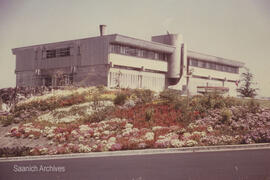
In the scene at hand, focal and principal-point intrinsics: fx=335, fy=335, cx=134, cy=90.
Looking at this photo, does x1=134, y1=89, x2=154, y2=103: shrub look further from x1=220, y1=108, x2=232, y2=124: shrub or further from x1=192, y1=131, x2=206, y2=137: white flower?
x1=192, y1=131, x2=206, y2=137: white flower

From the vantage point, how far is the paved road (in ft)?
30.6

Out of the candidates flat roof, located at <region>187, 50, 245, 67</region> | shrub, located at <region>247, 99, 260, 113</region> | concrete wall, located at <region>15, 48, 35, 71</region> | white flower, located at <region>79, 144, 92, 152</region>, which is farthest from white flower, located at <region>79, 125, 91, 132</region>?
flat roof, located at <region>187, 50, 245, 67</region>

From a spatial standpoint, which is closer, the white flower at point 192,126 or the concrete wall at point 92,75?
the white flower at point 192,126

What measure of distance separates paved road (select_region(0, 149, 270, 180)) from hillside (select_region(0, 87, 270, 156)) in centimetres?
133

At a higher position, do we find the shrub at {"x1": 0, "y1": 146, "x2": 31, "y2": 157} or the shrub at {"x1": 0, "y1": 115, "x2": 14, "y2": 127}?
the shrub at {"x1": 0, "y1": 115, "x2": 14, "y2": 127}

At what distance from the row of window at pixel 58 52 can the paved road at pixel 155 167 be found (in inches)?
993

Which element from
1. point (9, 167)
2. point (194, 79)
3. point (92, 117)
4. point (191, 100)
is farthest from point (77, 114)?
point (194, 79)

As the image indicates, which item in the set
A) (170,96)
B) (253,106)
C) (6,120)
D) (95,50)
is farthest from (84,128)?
(95,50)

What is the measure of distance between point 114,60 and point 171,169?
78.1 feet

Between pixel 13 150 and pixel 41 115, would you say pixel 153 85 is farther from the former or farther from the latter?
pixel 13 150

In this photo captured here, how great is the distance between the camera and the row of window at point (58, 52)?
118 ft

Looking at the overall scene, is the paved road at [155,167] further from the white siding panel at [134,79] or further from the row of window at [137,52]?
the row of window at [137,52]

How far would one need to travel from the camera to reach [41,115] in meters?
19.4

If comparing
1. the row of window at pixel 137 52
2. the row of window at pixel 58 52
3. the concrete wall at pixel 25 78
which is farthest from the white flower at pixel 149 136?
the concrete wall at pixel 25 78
